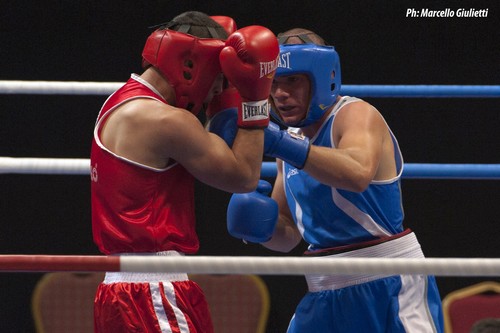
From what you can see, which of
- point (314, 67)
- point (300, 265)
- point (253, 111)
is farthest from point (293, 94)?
point (300, 265)

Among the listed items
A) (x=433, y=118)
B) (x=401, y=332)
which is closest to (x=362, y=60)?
(x=433, y=118)

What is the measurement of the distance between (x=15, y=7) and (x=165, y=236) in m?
2.28

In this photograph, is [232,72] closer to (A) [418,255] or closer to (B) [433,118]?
(A) [418,255]

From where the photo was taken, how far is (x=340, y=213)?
244 centimetres

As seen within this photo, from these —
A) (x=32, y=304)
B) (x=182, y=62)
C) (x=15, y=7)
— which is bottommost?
(x=32, y=304)

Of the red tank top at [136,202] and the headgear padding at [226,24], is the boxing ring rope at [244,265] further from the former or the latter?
the headgear padding at [226,24]

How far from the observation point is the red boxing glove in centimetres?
205

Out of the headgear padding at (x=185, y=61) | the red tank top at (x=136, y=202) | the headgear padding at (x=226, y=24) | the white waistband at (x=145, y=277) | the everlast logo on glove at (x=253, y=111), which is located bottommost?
the white waistband at (x=145, y=277)

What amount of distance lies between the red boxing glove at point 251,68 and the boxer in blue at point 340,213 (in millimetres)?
283

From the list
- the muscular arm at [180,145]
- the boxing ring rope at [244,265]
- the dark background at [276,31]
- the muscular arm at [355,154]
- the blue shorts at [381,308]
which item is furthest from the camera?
the dark background at [276,31]

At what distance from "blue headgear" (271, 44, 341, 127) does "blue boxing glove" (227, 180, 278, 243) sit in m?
0.27

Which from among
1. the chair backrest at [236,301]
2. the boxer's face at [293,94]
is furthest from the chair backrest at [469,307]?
the boxer's face at [293,94]

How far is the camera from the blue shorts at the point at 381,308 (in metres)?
2.36

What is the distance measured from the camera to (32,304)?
12.2ft
